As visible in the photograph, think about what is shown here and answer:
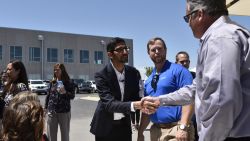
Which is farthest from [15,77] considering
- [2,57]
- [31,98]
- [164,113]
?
[2,57]

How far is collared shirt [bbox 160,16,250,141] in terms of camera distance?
8.13 feet

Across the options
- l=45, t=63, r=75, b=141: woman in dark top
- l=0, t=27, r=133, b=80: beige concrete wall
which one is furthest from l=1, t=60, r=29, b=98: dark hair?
l=0, t=27, r=133, b=80: beige concrete wall

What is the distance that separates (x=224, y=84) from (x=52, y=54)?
193 feet

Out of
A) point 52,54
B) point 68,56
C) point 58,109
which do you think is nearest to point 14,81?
point 58,109

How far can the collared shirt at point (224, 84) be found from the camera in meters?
2.48

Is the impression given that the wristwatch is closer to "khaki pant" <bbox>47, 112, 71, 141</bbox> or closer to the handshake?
the handshake

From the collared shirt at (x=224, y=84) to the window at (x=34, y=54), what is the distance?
187ft

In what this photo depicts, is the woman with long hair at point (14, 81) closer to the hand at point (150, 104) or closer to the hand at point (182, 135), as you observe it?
the hand at point (150, 104)

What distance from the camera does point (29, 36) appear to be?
5841 centimetres

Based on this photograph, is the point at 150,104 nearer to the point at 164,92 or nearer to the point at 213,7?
the point at 164,92

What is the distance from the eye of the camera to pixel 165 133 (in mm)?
4465

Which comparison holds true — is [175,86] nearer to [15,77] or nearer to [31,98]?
[31,98]

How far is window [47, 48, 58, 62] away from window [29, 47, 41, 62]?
1.44m

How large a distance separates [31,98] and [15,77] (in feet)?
10.7
